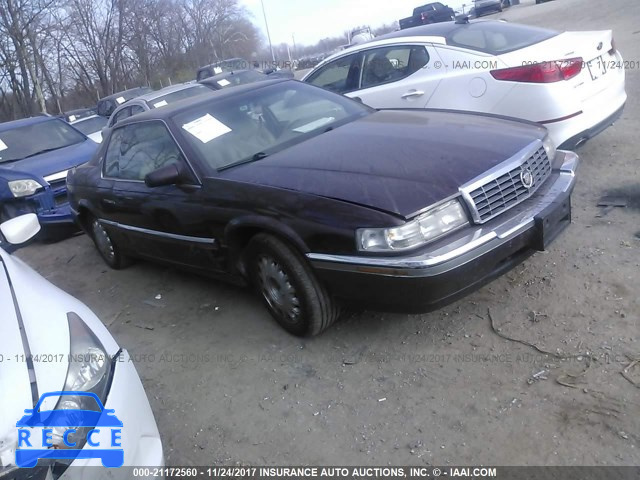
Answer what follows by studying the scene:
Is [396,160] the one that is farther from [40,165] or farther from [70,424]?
[40,165]

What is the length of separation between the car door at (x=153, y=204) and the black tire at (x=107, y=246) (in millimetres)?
246

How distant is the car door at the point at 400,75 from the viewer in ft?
18.9

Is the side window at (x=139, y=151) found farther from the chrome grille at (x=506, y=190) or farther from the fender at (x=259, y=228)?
the chrome grille at (x=506, y=190)

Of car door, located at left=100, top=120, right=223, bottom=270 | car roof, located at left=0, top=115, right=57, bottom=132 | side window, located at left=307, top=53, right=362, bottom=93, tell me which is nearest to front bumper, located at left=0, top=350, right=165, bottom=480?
car door, located at left=100, top=120, right=223, bottom=270

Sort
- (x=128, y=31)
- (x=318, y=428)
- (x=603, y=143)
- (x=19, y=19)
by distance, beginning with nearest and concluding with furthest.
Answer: (x=318, y=428) → (x=603, y=143) → (x=19, y=19) → (x=128, y=31)

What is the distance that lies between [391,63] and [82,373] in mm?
4880

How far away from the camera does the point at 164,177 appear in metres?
3.81

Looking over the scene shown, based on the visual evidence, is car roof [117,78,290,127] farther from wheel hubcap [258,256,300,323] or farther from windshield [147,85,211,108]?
windshield [147,85,211,108]

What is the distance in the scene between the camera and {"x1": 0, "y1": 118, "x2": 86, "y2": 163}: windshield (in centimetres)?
885

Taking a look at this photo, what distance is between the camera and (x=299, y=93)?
4.70 meters

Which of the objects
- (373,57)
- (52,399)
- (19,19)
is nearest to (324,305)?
(52,399)

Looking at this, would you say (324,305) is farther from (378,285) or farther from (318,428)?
(318,428)

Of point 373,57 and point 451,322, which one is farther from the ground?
point 373,57

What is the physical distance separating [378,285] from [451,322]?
778 millimetres
